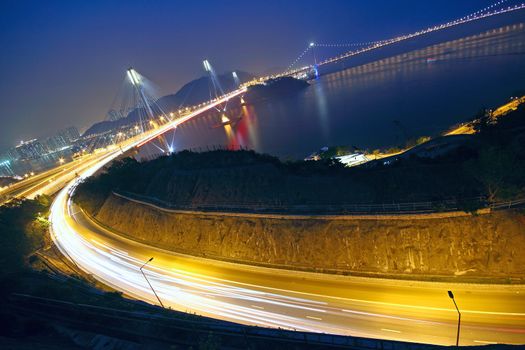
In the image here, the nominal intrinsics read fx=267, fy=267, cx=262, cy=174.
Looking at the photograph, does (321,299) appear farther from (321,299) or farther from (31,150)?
(31,150)

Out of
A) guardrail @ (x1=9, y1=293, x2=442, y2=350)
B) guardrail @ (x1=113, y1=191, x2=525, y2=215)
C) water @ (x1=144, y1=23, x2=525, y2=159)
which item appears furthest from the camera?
water @ (x1=144, y1=23, x2=525, y2=159)

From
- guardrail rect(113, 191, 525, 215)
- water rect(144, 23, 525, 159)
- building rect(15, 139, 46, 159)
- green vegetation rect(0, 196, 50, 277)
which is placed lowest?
water rect(144, 23, 525, 159)

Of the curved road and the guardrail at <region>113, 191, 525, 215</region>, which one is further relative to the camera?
the guardrail at <region>113, 191, 525, 215</region>

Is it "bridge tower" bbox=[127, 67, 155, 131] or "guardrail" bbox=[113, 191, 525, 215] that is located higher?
"bridge tower" bbox=[127, 67, 155, 131]

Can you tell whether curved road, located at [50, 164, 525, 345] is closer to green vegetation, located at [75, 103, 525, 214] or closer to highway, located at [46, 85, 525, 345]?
highway, located at [46, 85, 525, 345]

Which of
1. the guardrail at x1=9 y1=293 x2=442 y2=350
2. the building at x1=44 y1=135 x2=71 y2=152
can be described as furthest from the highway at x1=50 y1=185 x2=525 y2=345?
the building at x1=44 y1=135 x2=71 y2=152

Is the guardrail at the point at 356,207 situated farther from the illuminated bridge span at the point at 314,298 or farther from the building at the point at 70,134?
the building at the point at 70,134

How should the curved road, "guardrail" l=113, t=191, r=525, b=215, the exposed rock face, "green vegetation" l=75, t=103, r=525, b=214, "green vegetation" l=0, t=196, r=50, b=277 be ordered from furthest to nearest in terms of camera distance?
"green vegetation" l=0, t=196, r=50, b=277 → "green vegetation" l=75, t=103, r=525, b=214 → "guardrail" l=113, t=191, r=525, b=215 → the exposed rock face → the curved road
